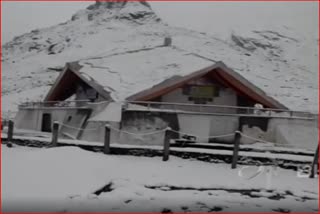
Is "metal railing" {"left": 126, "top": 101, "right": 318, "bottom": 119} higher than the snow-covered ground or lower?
higher

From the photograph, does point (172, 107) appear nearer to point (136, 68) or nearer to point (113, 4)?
point (136, 68)

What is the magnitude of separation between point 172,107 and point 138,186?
7.78m

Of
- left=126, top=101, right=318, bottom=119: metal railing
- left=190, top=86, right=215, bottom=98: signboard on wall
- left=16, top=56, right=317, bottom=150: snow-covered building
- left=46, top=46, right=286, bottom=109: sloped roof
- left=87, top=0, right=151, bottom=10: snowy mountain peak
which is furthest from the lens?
left=87, top=0, right=151, bottom=10: snowy mountain peak

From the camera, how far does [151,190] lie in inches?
348

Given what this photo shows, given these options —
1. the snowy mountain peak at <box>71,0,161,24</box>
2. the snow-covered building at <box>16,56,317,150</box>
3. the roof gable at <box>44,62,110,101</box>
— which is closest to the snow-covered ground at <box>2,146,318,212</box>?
the snow-covered building at <box>16,56,317,150</box>

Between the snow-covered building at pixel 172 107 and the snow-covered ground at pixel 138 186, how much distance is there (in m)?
3.20

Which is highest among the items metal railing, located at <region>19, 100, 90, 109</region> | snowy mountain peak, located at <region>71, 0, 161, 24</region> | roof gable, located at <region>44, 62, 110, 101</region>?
snowy mountain peak, located at <region>71, 0, 161, 24</region>

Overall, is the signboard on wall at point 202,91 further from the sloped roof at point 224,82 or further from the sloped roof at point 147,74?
the sloped roof at point 147,74

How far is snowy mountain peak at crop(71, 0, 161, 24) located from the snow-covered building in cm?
9547

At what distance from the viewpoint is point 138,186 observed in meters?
9.14

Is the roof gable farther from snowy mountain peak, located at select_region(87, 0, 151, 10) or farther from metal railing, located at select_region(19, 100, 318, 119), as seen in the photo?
snowy mountain peak, located at select_region(87, 0, 151, 10)

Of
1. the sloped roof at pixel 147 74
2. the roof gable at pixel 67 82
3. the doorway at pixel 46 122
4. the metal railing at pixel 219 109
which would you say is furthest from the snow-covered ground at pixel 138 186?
the doorway at pixel 46 122

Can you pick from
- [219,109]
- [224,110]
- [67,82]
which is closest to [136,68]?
[67,82]

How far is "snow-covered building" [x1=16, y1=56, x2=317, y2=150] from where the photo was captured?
1552 centimetres
